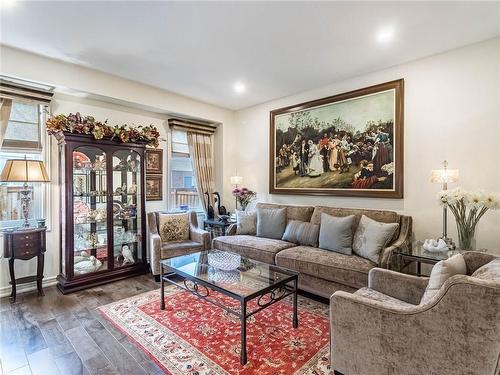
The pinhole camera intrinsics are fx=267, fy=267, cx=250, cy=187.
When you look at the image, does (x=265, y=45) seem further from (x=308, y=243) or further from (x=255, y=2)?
(x=308, y=243)

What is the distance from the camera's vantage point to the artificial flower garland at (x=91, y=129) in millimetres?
3120

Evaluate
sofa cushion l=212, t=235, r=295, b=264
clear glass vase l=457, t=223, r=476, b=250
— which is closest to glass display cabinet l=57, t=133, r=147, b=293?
sofa cushion l=212, t=235, r=295, b=264

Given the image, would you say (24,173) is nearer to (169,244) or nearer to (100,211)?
(100,211)

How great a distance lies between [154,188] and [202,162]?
100 centimetres

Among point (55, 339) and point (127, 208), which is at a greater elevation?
point (127, 208)

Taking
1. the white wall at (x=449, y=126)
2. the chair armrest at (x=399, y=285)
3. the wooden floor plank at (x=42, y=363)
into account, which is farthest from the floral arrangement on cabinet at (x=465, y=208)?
the wooden floor plank at (x=42, y=363)

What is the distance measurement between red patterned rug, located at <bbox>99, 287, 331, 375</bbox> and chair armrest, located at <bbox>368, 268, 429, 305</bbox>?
64 centimetres

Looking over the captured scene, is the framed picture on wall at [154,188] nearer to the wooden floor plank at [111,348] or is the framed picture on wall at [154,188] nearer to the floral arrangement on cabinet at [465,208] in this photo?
the wooden floor plank at [111,348]

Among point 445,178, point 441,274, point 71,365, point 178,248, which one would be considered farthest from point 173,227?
point 445,178

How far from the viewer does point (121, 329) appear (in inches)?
94.0

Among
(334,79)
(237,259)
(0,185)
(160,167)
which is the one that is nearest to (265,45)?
(334,79)

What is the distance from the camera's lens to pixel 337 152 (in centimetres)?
376

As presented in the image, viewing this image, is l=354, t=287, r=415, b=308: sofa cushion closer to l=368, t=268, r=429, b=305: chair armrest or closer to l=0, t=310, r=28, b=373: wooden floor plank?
l=368, t=268, r=429, b=305: chair armrest

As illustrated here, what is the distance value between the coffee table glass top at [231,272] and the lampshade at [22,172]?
5.71ft
